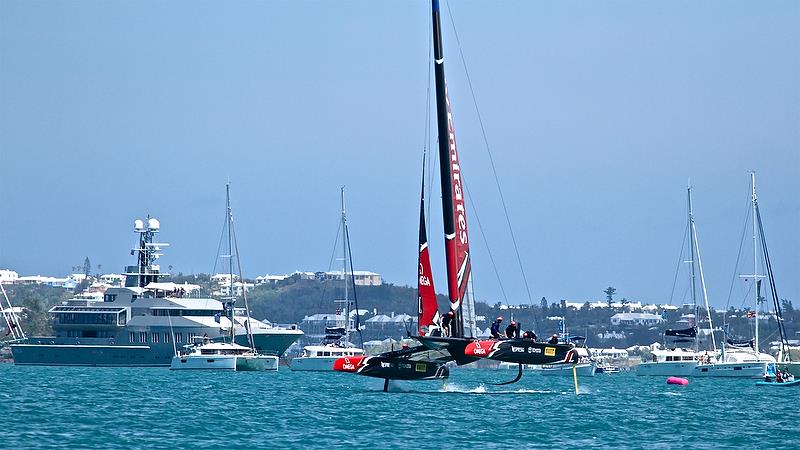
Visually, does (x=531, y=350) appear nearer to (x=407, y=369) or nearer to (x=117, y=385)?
(x=407, y=369)

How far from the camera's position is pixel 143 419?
36.6 m

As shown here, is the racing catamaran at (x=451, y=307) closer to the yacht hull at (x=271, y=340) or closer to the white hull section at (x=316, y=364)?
the white hull section at (x=316, y=364)

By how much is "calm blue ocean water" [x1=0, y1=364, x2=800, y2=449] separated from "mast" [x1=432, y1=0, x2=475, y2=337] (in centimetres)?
312

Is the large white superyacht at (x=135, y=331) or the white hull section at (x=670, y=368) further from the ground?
the large white superyacht at (x=135, y=331)

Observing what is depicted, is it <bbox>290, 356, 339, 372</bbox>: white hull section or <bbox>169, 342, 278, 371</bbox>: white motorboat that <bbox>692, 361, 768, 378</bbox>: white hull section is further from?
<bbox>169, 342, 278, 371</bbox>: white motorboat

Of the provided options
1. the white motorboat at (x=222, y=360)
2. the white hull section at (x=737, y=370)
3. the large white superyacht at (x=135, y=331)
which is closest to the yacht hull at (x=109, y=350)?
the large white superyacht at (x=135, y=331)

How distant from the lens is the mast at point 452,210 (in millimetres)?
43375

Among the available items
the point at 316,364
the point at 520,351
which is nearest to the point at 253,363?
the point at 316,364

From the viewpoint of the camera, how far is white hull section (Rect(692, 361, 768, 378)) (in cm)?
8225

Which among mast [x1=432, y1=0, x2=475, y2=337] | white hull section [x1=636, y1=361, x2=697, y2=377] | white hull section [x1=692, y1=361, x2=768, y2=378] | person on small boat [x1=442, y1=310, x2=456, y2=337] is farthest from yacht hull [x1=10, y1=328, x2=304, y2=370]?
person on small boat [x1=442, y1=310, x2=456, y2=337]

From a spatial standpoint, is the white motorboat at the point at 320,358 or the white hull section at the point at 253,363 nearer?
the white hull section at the point at 253,363

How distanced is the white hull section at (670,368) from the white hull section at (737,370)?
1977 millimetres

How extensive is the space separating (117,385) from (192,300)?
52.3 metres

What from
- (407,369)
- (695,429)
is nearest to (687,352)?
(407,369)
